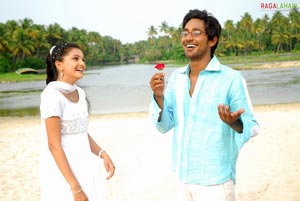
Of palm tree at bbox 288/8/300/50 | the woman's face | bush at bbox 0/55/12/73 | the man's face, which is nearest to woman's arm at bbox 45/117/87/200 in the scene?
the woman's face

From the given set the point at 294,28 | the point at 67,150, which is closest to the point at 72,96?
the point at 67,150

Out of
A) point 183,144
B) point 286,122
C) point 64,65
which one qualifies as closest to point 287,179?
point 183,144

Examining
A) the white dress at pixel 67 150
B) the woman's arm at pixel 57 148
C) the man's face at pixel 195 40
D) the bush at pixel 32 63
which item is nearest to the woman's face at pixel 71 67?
the white dress at pixel 67 150

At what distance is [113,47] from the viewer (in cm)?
10419

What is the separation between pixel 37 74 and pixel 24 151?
179 ft

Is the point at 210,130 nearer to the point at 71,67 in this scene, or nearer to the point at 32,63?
the point at 71,67

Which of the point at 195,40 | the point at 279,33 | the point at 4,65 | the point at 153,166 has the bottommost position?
the point at 153,166

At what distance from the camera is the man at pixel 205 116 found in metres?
2.10

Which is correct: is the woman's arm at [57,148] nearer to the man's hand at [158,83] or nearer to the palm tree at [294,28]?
the man's hand at [158,83]

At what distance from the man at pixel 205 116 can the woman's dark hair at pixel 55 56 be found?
2.13 ft

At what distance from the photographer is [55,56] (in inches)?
95.3

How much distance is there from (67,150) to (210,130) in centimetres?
92

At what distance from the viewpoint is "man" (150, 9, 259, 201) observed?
6.90ft

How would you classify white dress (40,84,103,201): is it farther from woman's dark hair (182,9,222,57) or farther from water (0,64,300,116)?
water (0,64,300,116)
